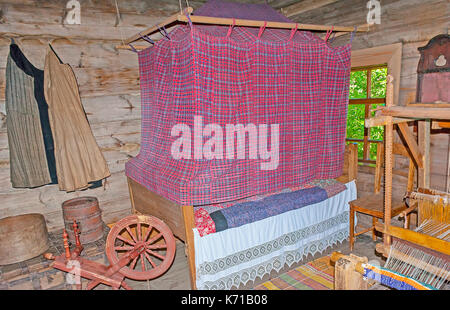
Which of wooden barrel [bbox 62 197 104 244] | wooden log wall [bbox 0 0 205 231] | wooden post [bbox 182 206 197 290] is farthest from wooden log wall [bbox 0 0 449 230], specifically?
wooden post [bbox 182 206 197 290]

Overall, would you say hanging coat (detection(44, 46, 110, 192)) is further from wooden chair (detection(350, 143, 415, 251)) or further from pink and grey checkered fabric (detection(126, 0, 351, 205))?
wooden chair (detection(350, 143, 415, 251))

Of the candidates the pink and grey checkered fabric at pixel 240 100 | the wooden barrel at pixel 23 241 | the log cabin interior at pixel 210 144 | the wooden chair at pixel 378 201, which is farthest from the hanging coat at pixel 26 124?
the wooden chair at pixel 378 201

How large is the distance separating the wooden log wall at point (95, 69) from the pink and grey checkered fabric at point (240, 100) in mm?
382

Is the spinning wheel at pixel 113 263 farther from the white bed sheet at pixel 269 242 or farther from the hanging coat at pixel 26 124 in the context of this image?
the hanging coat at pixel 26 124

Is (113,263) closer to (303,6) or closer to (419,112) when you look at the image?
(419,112)

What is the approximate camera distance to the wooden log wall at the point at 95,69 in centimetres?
320

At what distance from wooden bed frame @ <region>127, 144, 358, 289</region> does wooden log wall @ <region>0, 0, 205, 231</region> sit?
1.35ft

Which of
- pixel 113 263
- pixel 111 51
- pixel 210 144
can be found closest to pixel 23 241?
pixel 113 263

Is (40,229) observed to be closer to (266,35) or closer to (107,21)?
(107,21)

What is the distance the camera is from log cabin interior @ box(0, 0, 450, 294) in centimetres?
267

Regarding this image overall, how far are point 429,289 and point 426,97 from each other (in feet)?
6.17

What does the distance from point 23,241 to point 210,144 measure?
1777 millimetres

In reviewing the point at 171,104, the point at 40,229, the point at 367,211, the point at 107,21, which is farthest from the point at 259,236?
the point at 107,21

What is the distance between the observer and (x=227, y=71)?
2.79 m
